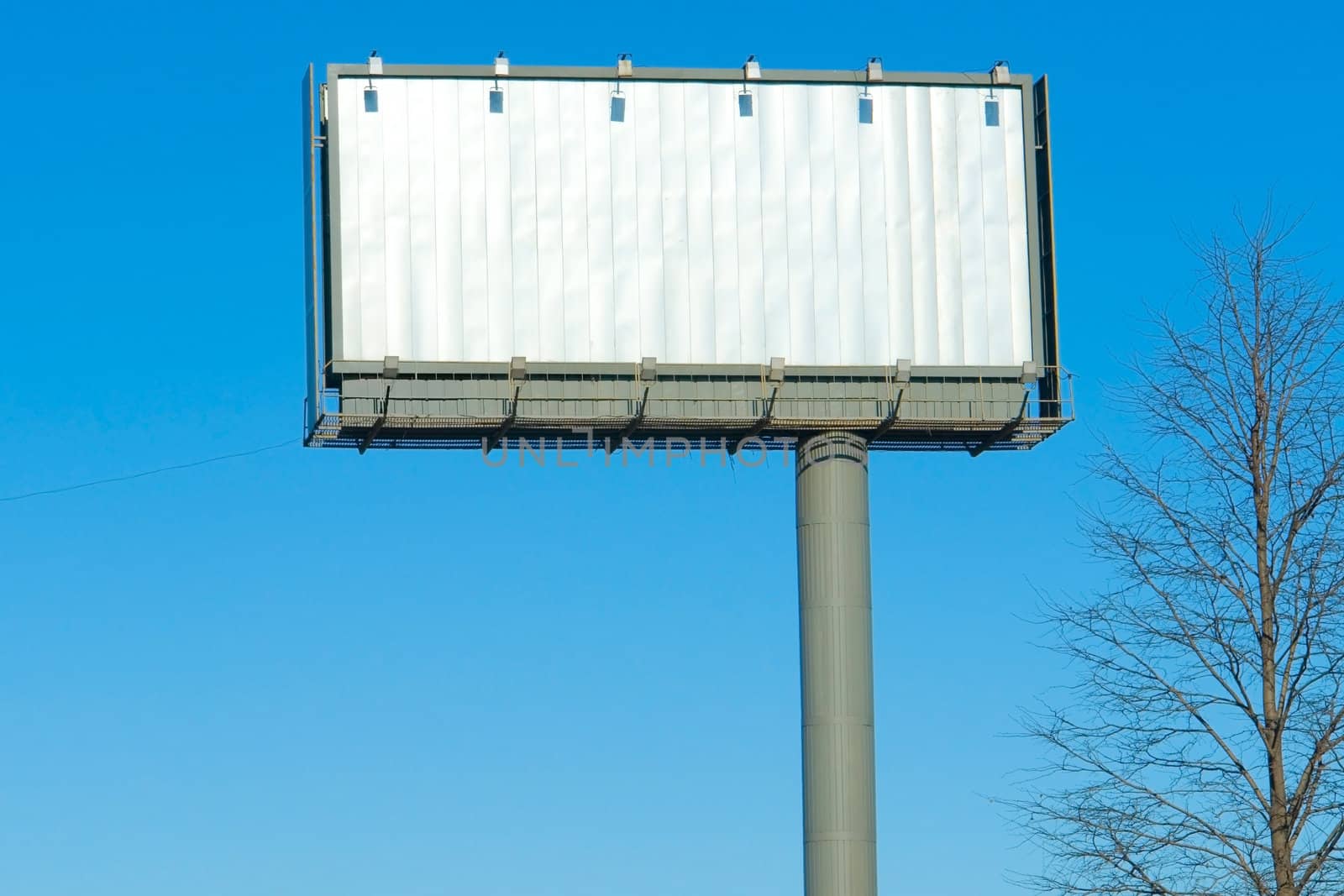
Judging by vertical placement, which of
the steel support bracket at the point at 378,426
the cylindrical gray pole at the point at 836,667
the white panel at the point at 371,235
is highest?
the white panel at the point at 371,235

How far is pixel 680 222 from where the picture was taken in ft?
147

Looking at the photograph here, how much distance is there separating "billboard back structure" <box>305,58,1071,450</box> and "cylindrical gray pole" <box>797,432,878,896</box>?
1.23 meters

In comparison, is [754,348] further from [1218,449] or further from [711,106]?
[1218,449]

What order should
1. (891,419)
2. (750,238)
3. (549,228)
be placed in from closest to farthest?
(891,419)
(549,228)
(750,238)

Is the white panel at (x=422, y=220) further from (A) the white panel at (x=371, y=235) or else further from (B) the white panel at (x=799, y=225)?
(B) the white panel at (x=799, y=225)

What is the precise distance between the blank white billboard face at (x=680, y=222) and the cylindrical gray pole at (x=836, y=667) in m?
2.65

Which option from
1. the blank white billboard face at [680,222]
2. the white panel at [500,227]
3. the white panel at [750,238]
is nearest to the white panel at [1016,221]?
the blank white billboard face at [680,222]

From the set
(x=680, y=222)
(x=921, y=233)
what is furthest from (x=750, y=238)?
(x=921, y=233)

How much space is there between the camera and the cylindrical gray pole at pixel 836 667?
41562mm

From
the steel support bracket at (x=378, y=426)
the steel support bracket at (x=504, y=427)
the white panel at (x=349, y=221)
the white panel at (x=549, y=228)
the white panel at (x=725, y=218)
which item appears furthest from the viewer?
the white panel at (x=725, y=218)

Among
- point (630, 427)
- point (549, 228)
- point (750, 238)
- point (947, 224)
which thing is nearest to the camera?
point (630, 427)

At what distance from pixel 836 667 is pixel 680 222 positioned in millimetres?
9264

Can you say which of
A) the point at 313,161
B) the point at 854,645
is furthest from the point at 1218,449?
the point at 313,161

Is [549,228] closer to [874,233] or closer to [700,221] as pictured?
[700,221]
